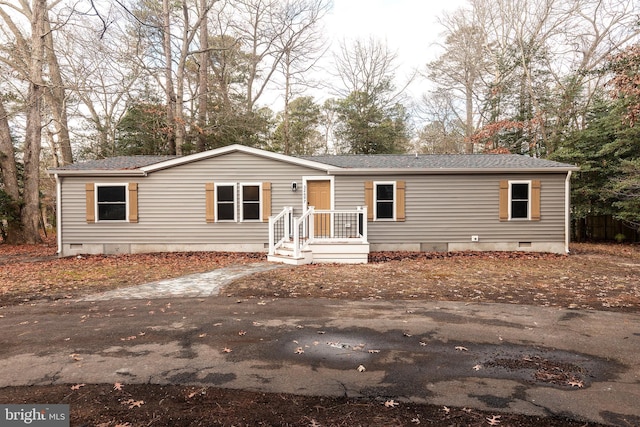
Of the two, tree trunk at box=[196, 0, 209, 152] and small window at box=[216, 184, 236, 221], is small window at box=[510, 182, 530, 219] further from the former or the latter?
tree trunk at box=[196, 0, 209, 152]

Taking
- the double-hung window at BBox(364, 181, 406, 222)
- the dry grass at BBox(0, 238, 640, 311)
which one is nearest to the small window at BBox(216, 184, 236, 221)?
the dry grass at BBox(0, 238, 640, 311)

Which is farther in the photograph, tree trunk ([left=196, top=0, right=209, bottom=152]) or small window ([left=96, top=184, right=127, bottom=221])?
tree trunk ([left=196, top=0, right=209, bottom=152])

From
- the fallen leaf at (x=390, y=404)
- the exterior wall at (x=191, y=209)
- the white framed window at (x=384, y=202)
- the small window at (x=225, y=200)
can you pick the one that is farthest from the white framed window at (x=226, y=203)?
the fallen leaf at (x=390, y=404)

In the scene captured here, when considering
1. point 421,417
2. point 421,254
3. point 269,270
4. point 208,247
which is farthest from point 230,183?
point 421,417

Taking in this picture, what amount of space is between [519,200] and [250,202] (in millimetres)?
9247

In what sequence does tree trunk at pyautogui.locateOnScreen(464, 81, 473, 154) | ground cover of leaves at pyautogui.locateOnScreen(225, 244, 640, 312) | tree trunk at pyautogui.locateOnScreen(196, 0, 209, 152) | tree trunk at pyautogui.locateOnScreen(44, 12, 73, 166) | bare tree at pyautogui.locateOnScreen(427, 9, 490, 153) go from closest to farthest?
ground cover of leaves at pyautogui.locateOnScreen(225, 244, 640, 312)
tree trunk at pyautogui.locateOnScreen(44, 12, 73, 166)
tree trunk at pyautogui.locateOnScreen(196, 0, 209, 152)
bare tree at pyautogui.locateOnScreen(427, 9, 490, 153)
tree trunk at pyautogui.locateOnScreen(464, 81, 473, 154)

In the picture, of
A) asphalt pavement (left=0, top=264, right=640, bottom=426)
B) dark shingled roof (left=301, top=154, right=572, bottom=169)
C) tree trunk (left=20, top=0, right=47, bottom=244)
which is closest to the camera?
asphalt pavement (left=0, top=264, right=640, bottom=426)

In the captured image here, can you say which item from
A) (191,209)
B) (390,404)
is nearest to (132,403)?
(390,404)

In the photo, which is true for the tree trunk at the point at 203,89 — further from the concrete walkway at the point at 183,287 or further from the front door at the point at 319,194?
the concrete walkway at the point at 183,287

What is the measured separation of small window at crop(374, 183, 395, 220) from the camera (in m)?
12.5

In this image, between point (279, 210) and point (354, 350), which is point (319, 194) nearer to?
point (279, 210)

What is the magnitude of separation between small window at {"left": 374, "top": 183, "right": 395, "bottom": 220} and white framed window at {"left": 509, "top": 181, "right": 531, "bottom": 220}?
4.09 metres

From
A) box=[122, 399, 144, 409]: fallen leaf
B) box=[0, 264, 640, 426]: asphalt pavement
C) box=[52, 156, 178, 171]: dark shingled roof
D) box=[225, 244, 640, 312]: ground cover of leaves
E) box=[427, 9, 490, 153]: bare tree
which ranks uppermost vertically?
box=[427, 9, 490, 153]: bare tree

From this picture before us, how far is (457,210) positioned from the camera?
40.9ft
